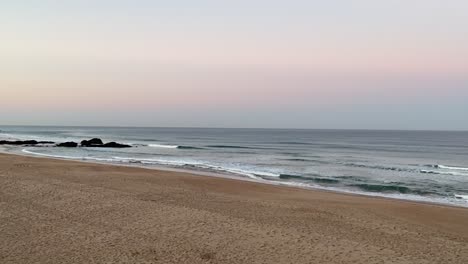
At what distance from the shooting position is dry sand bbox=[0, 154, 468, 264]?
8.38 metres

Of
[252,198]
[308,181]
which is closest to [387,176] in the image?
[308,181]

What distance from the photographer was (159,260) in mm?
7934

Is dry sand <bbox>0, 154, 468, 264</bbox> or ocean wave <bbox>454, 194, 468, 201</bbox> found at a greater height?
dry sand <bbox>0, 154, 468, 264</bbox>

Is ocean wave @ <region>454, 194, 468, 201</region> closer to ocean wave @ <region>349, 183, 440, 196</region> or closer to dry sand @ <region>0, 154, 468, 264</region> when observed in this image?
ocean wave @ <region>349, 183, 440, 196</region>

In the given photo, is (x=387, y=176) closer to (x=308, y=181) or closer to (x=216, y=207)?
(x=308, y=181)

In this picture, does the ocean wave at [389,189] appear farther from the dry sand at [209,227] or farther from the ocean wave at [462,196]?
the dry sand at [209,227]

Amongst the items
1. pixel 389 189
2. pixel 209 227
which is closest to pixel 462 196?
pixel 389 189

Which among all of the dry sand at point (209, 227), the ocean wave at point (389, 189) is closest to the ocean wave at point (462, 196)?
the ocean wave at point (389, 189)

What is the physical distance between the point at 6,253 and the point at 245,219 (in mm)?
5766

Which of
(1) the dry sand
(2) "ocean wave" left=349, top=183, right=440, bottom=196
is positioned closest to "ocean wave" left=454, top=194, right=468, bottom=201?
(2) "ocean wave" left=349, top=183, right=440, bottom=196

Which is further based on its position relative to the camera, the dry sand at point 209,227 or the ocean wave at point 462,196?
the ocean wave at point 462,196

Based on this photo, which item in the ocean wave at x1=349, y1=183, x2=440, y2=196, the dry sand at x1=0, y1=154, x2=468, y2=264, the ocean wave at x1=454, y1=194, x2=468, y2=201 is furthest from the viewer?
the ocean wave at x1=349, y1=183, x2=440, y2=196

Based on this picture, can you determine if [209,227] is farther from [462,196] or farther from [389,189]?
[462,196]

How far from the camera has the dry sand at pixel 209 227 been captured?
838 centimetres
